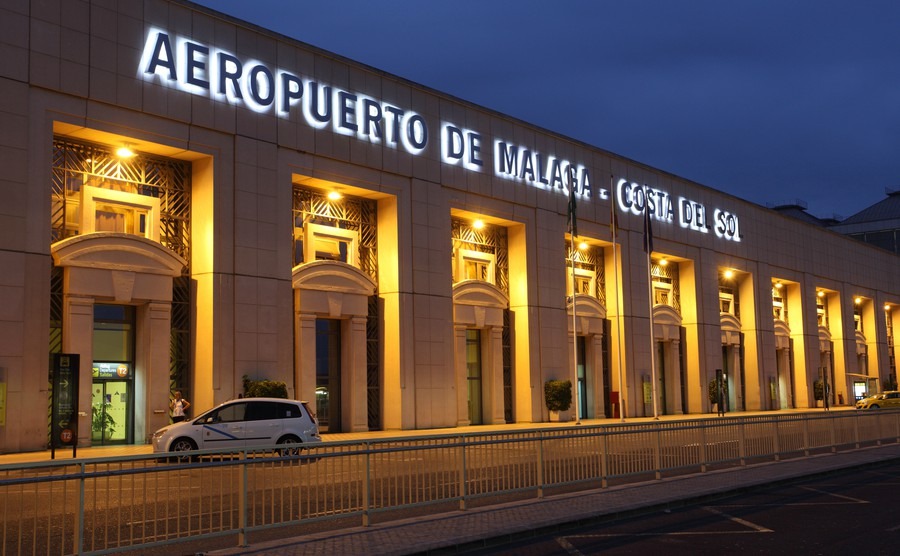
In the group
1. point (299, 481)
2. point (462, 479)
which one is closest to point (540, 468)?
point (462, 479)

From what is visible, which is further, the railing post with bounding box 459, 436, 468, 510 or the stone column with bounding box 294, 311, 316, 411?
the stone column with bounding box 294, 311, 316, 411

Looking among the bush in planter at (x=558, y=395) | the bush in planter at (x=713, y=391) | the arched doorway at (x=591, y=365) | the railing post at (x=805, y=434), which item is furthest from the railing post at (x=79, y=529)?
the bush in planter at (x=713, y=391)

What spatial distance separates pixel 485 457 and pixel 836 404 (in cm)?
6359

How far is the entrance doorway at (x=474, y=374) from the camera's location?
41688 millimetres

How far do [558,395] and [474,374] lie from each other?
12.9ft

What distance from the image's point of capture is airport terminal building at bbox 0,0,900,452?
27.0 metres

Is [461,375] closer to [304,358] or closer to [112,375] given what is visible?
[304,358]

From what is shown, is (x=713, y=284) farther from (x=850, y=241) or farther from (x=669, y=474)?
(x=669, y=474)

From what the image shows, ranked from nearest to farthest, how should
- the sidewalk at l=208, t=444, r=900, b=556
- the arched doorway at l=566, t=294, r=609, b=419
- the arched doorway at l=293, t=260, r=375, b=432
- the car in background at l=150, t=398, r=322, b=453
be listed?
the sidewalk at l=208, t=444, r=900, b=556 < the car in background at l=150, t=398, r=322, b=453 < the arched doorway at l=293, t=260, r=375, b=432 < the arched doorway at l=566, t=294, r=609, b=419

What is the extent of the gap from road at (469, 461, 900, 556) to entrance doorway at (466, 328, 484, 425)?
2553cm

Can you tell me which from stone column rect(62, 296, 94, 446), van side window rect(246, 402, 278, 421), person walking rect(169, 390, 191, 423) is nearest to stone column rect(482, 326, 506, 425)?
person walking rect(169, 390, 191, 423)

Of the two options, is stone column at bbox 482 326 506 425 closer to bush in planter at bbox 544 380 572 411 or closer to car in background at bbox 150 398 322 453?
bush in planter at bbox 544 380 572 411

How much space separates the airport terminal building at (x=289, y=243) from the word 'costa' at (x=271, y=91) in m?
0.08

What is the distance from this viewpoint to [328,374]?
36.0 m
